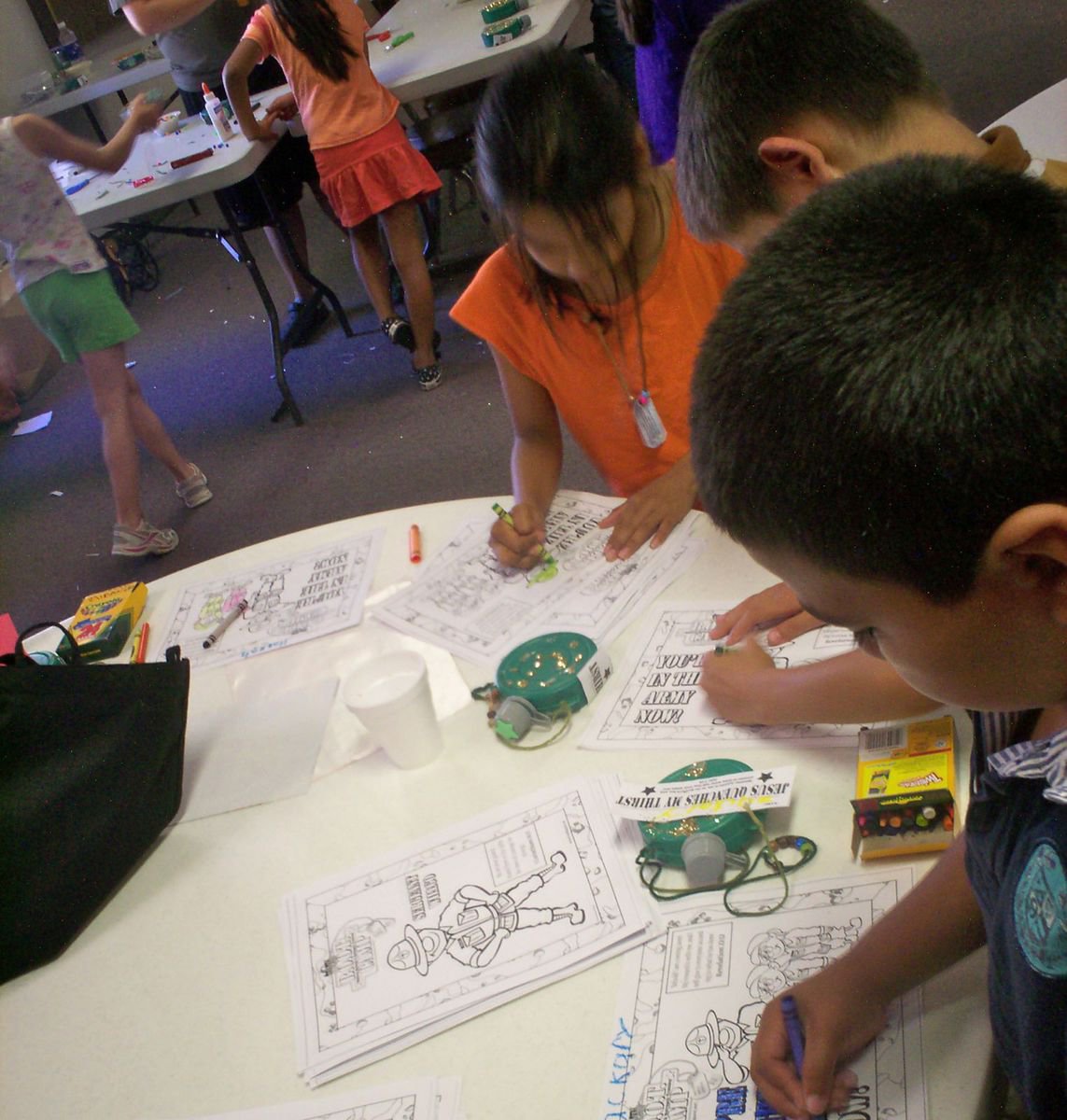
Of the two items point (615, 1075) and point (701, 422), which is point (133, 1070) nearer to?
point (615, 1075)

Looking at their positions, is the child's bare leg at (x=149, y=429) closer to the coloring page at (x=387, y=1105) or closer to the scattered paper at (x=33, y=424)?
the scattered paper at (x=33, y=424)

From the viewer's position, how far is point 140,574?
3.04 m

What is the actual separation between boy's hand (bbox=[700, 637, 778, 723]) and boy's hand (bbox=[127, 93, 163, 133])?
2.84 meters

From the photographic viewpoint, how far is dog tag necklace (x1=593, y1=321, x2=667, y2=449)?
56.3 inches

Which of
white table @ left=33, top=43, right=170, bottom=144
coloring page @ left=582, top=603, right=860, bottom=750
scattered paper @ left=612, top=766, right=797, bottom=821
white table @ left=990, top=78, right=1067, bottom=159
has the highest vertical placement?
white table @ left=33, top=43, right=170, bottom=144

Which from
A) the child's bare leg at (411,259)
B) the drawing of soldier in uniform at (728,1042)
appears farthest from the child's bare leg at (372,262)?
the drawing of soldier in uniform at (728,1042)

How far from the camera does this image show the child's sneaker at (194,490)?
3.28 meters

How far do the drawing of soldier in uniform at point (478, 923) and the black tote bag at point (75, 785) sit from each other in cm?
33

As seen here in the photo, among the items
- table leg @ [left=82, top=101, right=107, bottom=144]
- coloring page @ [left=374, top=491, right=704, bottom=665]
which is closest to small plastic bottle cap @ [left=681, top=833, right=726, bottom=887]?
coloring page @ [left=374, top=491, right=704, bottom=665]

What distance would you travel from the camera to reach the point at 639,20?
2.12 metres

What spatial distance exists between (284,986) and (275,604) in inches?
23.3

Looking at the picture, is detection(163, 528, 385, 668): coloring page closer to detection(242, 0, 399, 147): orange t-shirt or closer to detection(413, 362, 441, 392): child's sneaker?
detection(413, 362, 441, 392): child's sneaker

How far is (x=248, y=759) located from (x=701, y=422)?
2.41 ft

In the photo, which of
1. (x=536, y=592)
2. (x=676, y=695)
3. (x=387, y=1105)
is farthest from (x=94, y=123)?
(x=387, y=1105)
